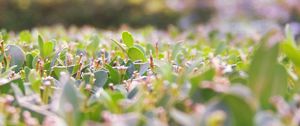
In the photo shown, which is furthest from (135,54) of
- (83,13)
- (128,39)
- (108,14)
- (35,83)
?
(108,14)

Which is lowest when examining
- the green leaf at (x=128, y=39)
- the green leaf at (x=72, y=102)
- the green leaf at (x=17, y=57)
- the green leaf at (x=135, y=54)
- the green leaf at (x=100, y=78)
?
the green leaf at (x=72, y=102)

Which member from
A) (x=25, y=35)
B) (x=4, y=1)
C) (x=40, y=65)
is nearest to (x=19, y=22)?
(x=4, y=1)

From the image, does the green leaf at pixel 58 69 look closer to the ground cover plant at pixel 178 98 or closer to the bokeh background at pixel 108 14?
the ground cover plant at pixel 178 98

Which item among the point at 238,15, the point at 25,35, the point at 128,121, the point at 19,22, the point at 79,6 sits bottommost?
the point at 128,121

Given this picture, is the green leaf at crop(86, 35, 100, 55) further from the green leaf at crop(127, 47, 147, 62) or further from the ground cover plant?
the ground cover plant

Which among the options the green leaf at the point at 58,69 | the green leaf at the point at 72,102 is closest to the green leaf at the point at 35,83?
the green leaf at the point at 72,102

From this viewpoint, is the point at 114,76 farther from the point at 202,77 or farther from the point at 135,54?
the point at 202,77

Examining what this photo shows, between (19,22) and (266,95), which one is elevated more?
(19,22)

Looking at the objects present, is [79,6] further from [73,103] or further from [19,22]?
[73,103]

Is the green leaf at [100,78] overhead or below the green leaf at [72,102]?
overhead
